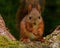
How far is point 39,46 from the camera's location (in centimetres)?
657

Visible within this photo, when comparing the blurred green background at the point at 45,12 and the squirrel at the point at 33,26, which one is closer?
the squirrel at the point at 33,26

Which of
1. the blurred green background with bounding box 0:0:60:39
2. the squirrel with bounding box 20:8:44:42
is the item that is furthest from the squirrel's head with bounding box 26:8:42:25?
the blurred green background with bounding box 0:0:60:39

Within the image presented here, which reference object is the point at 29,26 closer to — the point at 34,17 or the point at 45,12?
the point at 34,17

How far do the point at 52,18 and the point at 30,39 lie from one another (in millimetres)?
8787

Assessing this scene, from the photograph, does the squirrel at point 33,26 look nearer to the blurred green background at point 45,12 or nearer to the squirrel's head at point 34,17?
the squirrel's head at point 34,17

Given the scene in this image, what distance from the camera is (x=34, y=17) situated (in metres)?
6.69

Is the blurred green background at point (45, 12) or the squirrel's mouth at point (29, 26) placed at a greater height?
the squirrel's mouth at point (29, 26)

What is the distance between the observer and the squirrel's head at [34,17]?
6652 millimetres

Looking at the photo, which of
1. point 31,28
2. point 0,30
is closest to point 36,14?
point 31,28

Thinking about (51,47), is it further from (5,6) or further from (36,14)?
(5,6)

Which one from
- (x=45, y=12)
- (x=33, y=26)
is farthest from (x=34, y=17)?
(x=45, y=12)

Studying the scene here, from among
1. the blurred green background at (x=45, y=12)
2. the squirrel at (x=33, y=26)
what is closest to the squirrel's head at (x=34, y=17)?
the squirrel at (x=33, y=26)

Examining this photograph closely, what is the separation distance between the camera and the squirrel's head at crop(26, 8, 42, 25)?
21.8 ft

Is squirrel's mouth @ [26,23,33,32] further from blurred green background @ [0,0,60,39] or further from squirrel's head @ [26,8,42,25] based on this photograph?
blurred green background @ [0,0,60,39]
